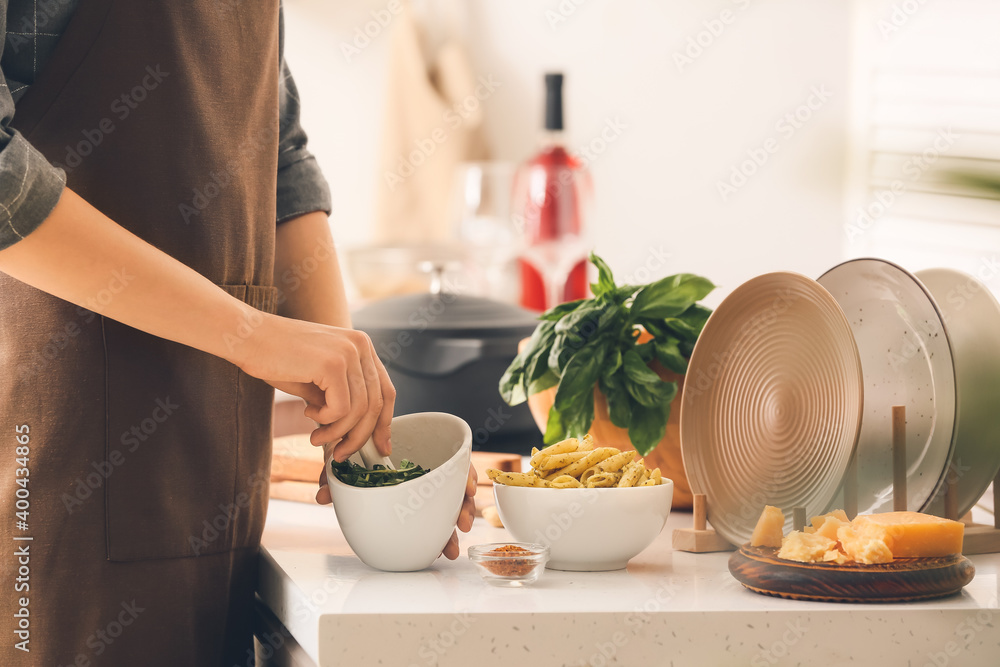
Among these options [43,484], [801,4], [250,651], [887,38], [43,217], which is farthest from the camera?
[801,4]

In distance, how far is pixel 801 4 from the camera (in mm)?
1956

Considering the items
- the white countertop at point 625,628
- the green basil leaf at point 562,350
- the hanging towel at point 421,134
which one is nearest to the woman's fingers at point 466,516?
the white countertop at point 625,628

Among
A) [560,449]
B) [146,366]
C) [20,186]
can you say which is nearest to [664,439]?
[560,449]

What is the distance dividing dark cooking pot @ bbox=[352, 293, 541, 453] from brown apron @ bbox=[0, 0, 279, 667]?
52 centimetres

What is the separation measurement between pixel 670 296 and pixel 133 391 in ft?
1.81

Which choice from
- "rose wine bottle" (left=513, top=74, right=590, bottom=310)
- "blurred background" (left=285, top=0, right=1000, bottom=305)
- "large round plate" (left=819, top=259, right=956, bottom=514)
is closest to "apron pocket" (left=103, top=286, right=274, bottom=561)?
"large round plate" (left=819, top=259, right=956, bottom=514)

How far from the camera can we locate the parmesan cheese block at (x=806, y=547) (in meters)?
0.70

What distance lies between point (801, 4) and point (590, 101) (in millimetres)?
609

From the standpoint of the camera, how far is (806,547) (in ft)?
2.32

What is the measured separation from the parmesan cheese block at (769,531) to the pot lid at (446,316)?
2.05 feet

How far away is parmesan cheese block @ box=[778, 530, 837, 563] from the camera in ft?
2.30

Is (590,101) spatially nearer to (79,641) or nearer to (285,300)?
(285,300)

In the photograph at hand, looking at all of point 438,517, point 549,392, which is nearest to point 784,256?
point 549,392

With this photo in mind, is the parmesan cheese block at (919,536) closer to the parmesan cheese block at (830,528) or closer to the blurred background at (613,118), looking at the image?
the parmesan cheese block at (830,528)
